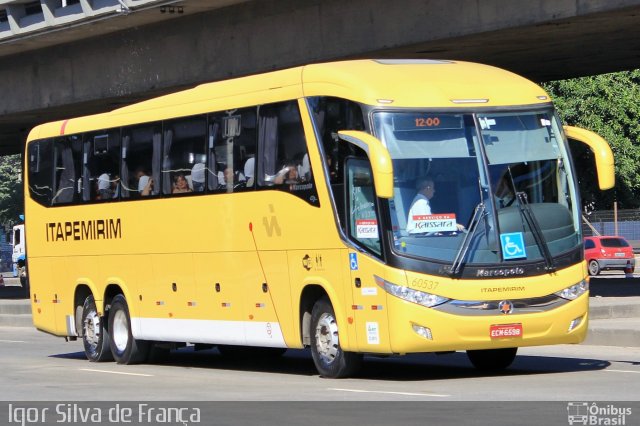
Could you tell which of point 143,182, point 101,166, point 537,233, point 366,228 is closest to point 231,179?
point 143,182

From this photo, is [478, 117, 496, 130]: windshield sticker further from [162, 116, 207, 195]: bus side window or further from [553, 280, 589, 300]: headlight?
[162, 116, 207, 195]: bus side window

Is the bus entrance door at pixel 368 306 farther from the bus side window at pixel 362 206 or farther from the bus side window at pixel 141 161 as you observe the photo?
the bus side window at pixel 141 161

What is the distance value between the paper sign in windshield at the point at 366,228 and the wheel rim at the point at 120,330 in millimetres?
6488

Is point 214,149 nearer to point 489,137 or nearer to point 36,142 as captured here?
point 489,137

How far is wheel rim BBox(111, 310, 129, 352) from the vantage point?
70.0 feet

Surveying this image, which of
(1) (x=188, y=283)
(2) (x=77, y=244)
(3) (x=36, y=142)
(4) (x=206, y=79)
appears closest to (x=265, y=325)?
(1) (x=188, y=283)

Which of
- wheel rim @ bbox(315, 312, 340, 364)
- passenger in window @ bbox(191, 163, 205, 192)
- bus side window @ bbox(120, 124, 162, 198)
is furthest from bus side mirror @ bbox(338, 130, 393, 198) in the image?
bus side window @ bbox(120, 124, 162, 198)

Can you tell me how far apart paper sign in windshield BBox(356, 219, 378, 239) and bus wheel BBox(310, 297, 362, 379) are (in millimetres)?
1142

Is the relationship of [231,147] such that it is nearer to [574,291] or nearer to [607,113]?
[574,291]

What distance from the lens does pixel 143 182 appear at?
67.5 ft

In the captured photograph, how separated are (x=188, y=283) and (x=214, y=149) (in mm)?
2060

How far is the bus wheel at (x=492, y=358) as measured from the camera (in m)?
17.2

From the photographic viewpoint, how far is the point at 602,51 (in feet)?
103

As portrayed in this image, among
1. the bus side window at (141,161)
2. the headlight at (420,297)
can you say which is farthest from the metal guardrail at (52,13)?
the headlight at (420,297)
